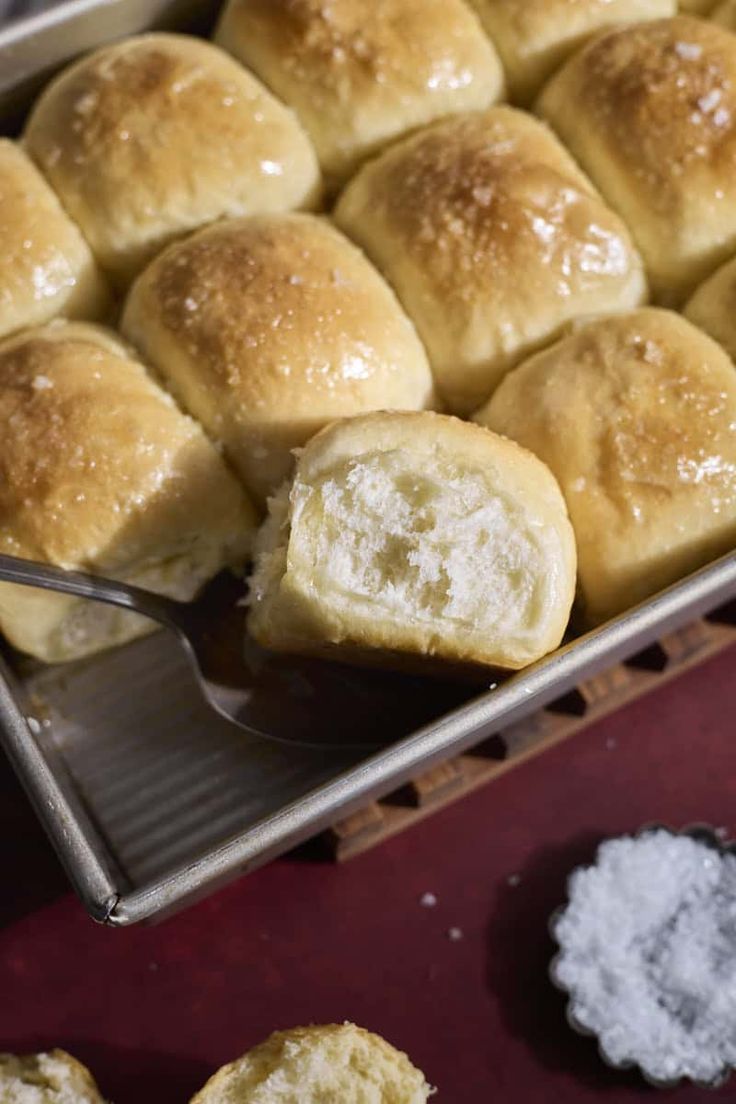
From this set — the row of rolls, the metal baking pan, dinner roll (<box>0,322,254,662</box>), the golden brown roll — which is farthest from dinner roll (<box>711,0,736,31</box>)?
the golden brown roll

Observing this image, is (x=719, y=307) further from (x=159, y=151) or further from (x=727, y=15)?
(x=159, y=151)

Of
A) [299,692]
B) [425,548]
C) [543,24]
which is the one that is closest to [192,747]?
[299,692]

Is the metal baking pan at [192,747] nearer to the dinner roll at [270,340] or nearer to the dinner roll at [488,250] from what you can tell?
the dinner roll at [270,340]

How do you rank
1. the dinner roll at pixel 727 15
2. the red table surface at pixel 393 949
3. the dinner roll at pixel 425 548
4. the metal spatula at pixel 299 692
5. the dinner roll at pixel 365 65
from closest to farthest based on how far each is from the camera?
the dinner roll at pixel 425 548 → the red table surface at pixel 393 949 → the metal spatula at pixel 299 692 → the dinner roll at pixel 365 65 → the dinner roll at pixel 727 15

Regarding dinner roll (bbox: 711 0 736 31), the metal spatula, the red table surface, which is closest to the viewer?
the red table surface

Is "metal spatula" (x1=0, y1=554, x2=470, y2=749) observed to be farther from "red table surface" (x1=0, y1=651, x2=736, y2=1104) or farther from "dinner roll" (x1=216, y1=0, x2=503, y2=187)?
"dinner roll" (x1=216, y1=0, x2=503, y2=187)

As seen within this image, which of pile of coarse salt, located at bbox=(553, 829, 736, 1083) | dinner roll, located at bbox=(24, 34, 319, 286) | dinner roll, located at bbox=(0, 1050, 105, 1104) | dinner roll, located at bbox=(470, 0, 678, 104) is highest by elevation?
dinner roll, located at bbox=(24, 34, 319, 286)

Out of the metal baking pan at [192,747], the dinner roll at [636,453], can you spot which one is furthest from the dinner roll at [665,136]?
the metal baking pan at [192,747]
